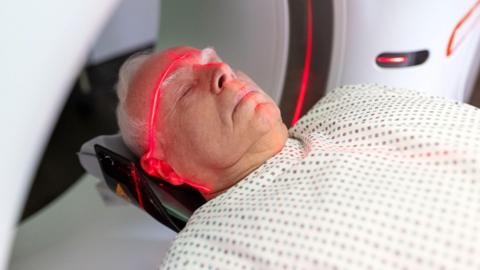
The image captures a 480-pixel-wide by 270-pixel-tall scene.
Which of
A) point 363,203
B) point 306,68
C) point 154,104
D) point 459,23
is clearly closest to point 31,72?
point 154,104

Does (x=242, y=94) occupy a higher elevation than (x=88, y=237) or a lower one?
Answer: higher

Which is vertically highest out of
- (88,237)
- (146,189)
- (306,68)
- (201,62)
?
(201,62)

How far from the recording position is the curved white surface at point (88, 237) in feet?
4.32

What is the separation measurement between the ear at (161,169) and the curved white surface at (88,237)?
34 cm

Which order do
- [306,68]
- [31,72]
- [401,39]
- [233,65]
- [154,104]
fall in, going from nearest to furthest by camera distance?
[31,72] < [154,104] < [401,39] < [306,68] < [233,65]

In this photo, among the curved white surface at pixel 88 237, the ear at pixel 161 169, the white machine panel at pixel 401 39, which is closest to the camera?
the ear at pixel 161 169

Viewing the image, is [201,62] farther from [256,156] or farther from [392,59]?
[392,59]

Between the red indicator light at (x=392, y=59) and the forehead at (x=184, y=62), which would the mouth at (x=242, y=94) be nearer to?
the forehead at (x=184, y=62)

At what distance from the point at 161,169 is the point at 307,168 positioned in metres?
0.30

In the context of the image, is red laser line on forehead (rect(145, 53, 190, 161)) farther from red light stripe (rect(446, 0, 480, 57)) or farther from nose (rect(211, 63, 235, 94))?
red light stripe (rect(446, 0, 480, 57))

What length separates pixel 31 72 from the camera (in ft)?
2.22

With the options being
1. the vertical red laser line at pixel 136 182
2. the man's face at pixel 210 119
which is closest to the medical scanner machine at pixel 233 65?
the vertical red laser line at pixel 136 182

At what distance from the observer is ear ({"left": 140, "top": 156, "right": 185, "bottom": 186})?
1026 mm

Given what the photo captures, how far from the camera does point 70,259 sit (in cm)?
133
